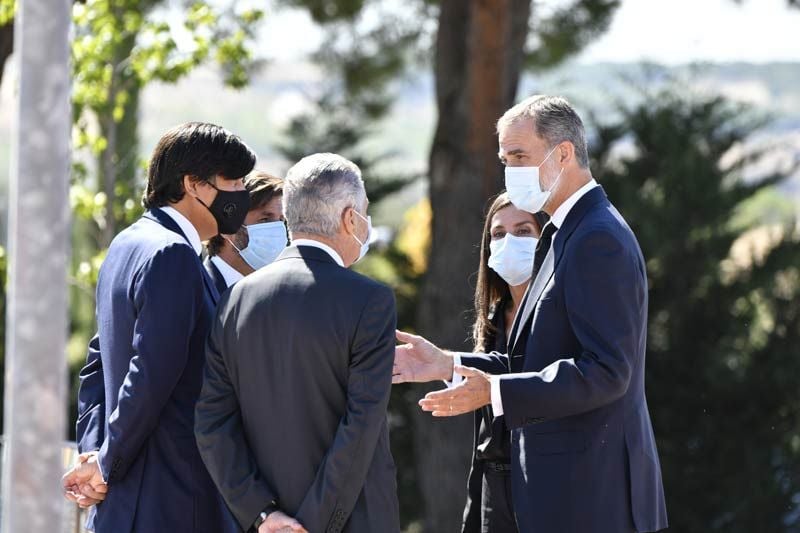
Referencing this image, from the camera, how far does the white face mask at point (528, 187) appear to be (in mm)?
3996

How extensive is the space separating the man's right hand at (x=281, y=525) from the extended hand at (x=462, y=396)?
565mm

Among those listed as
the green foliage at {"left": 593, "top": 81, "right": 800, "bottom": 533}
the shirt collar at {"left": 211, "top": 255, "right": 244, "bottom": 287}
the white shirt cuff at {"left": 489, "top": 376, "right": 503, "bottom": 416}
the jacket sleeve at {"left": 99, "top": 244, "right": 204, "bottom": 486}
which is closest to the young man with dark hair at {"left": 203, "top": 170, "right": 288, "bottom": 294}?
the shirt collar at {"left": 211, "top": 255, "right": 244, "bottom": 287}

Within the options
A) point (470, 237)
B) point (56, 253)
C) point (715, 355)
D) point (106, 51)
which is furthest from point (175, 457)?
point (715, 355)

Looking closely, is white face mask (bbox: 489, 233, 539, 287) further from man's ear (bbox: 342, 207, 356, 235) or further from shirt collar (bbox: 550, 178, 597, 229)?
man's ear (bbox: 342, 207, 356, 235)

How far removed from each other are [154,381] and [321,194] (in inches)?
29.9

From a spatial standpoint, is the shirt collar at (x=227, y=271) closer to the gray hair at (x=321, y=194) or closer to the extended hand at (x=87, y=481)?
the extended hand at (x=87, y=481)

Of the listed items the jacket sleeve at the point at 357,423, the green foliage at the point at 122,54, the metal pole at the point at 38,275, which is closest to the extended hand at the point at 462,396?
the jacket sleeve at the point at 357,423

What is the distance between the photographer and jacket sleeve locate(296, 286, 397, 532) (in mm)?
3324

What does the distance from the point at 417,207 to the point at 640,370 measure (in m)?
14.2

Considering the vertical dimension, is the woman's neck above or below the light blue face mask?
below

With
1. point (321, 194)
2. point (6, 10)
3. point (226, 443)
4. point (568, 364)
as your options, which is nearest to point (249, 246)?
point (321, 194)

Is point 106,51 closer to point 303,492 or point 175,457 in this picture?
point 175,457

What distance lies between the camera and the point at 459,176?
10.2 meters

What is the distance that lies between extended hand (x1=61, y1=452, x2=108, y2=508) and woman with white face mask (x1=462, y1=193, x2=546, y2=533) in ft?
4.48
